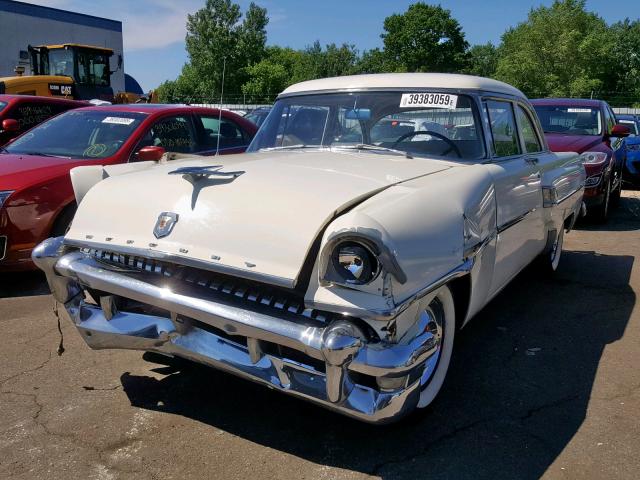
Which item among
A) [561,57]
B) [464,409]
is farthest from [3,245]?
[561,57]

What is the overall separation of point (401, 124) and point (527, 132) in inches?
52.7

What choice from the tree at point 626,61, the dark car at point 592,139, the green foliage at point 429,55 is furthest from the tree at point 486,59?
the dark car at point 592,139

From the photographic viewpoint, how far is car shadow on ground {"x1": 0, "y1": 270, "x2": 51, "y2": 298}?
4.72m

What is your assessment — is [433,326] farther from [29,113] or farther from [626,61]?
[626,61]

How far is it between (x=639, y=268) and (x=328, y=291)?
15.3 feet

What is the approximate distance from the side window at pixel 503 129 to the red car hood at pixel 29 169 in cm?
338

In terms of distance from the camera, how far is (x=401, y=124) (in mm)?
3580

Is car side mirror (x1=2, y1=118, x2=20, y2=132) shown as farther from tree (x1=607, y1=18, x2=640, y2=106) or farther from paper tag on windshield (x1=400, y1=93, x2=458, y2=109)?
tree (x1=607, y1=18, x2=640, y2=106)

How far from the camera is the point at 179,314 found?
2.52 meters

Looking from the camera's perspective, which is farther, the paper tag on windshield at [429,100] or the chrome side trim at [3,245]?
the chrome side trim at [3,245]

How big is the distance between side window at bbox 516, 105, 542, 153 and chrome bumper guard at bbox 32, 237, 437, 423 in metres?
2.43

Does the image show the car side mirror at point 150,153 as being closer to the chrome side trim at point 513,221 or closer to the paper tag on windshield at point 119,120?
the paper tag on windshield at point 119,120

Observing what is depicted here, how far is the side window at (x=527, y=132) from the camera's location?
426 centimetres

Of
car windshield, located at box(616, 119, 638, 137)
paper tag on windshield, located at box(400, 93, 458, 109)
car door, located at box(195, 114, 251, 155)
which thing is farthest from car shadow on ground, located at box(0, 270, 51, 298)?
car windshield, located at box(616, 119, 638, 137)
